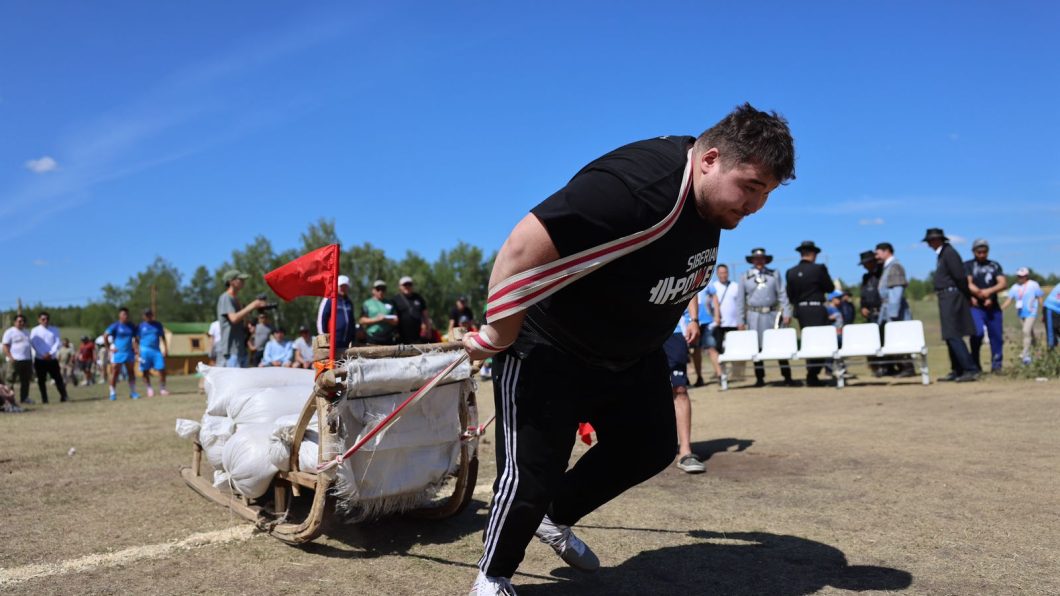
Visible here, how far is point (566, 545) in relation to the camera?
3.31 m

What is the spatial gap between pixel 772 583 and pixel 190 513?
3424 mm

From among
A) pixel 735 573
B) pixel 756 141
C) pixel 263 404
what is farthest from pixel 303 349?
pixel 756 141

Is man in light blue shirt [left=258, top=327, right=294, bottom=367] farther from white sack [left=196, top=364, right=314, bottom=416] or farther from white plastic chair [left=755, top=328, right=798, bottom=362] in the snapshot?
white sack [left=196, top=364, right=314, bottom=416]

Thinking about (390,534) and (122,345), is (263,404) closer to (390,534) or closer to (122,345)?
(390,534)

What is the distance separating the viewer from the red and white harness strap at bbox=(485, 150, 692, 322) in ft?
8.46

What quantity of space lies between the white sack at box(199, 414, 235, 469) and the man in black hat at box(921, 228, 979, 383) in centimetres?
983

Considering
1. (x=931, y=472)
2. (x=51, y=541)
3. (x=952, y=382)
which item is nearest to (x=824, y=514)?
(x=931, y=472)

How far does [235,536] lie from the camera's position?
A: 417 centimetres

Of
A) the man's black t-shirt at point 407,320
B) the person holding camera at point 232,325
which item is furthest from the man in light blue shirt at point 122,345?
the man's black t-shirt at point 407,320

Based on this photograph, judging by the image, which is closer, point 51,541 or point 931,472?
point 51,541

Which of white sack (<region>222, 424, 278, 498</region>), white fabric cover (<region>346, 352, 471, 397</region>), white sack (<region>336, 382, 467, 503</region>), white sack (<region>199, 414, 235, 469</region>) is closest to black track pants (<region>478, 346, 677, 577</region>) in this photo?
white fabric cover (<region>346, 352, 471, 397</region>)

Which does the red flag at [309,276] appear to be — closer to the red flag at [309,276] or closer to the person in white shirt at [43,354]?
the red flag at [309,276]

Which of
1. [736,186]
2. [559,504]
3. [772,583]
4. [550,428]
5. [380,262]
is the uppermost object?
[380,262]

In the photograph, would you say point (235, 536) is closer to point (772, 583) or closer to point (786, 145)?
point (772, 583)
